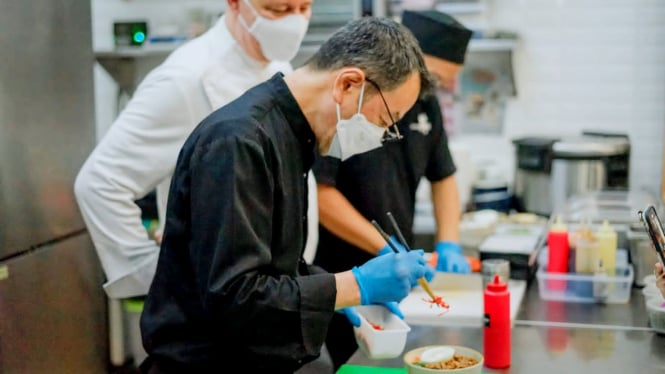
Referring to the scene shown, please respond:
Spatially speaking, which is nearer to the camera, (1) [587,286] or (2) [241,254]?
(2) [241,254]

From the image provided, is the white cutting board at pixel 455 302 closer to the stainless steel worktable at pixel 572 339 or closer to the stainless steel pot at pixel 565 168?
the stainless steel worktable at pixel 572 339

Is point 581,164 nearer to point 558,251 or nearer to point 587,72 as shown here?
point 587,72

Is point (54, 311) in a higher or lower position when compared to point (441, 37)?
lower

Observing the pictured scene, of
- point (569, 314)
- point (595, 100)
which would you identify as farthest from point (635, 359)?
point (595, 100)

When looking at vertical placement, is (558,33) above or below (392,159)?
above

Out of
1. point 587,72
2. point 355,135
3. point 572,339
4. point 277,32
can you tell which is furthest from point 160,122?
point 587,72

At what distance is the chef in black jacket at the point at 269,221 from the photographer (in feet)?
4.96

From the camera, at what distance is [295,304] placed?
155 centimetres

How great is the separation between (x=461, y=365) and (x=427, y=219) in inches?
77.7

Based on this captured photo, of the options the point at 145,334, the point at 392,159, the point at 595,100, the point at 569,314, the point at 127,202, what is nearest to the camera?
the point at 145,334

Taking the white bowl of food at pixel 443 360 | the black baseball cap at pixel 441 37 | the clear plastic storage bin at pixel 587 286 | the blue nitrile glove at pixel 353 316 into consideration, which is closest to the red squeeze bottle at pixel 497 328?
the white bowl of food at pixel 443 360

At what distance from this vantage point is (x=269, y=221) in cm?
156

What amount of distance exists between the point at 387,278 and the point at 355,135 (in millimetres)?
292

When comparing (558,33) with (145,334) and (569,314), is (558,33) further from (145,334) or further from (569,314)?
(145,334)
